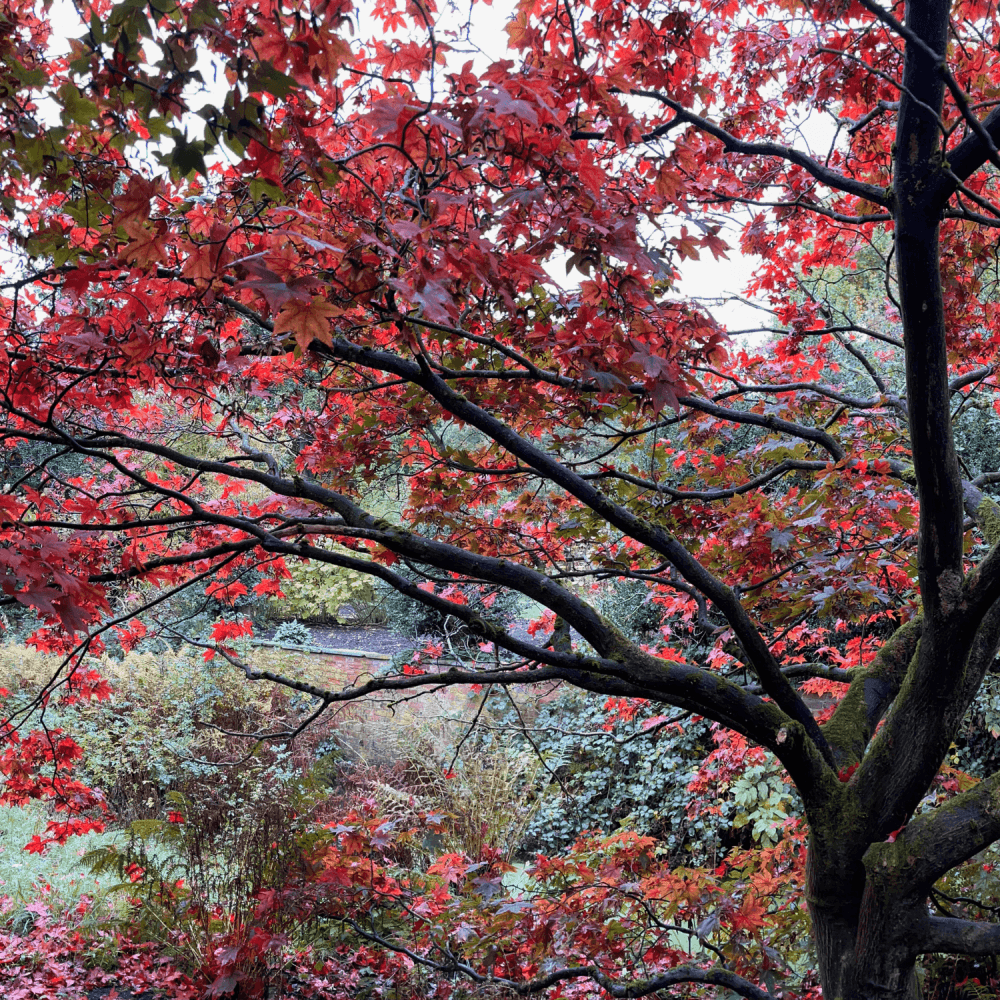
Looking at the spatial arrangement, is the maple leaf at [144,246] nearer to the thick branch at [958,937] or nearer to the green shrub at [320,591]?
the thick branch at [958,937]

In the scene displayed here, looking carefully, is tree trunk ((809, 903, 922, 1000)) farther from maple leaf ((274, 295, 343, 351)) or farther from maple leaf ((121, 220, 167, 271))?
maple leaf ((121, 220, 167, 271))

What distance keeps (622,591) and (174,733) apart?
4657 mm

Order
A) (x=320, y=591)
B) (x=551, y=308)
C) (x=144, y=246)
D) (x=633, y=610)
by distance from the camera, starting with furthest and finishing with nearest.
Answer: (x=320, y=591) < (x=633, y=610) < (x=551, y=308) < (x=144, y=246)

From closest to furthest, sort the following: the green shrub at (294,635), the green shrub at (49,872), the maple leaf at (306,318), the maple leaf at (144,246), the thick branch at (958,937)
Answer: the maple leaf at (306,318) < the maple leaf at (144,246) < the thick branch at (958,937) < the green shrub at (49,872) < the green shrub at (294,635)

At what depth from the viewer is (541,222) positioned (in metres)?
2.10

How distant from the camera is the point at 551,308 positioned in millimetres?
2453

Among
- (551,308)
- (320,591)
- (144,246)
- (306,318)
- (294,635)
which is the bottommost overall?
(306,318)

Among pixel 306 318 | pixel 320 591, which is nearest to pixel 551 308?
pixel 306 318

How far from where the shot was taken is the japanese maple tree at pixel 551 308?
1707 mm

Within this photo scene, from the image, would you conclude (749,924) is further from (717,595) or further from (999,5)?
(999,5)

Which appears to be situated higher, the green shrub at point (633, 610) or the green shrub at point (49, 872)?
the green shrub at point (633, 610)

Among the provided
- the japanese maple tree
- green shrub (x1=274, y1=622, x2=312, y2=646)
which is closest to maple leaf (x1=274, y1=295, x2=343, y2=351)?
the japanese maple tree

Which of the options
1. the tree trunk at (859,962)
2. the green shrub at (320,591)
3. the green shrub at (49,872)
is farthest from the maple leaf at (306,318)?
the green shrub at (320,591)

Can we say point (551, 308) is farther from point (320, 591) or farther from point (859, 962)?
point (320, 591)
